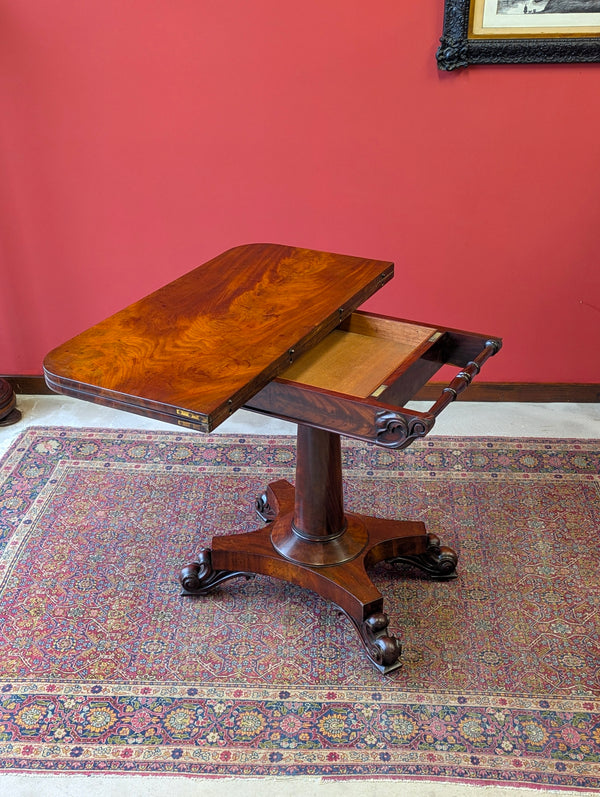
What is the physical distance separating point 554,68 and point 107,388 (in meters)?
2.13

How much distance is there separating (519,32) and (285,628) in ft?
7.07

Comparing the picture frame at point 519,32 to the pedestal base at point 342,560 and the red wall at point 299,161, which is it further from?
the pedestal base at point 342,560

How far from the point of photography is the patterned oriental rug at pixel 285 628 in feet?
7.06

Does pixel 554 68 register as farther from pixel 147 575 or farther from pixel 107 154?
pixel 147 575

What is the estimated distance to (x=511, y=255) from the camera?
3445mm

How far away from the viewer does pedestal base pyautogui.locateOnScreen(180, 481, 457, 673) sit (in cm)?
237

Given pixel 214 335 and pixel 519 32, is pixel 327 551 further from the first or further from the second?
pixel 519 32

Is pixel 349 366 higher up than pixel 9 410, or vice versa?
pixel 349 366

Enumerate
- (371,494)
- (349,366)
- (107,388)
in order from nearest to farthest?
(107,388), (349,366), (371,494)

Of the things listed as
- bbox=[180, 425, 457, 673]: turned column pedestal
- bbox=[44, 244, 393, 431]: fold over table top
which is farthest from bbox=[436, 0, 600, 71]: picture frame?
bbox=[180, 425, 457, 673]: turned column pedestal

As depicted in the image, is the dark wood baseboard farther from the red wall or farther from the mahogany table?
the mahogany table

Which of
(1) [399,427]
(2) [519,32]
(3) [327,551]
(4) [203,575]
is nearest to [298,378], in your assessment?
(1) [399,427]

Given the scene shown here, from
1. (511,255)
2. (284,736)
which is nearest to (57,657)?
(284,736)

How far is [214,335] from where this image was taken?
2139mm
